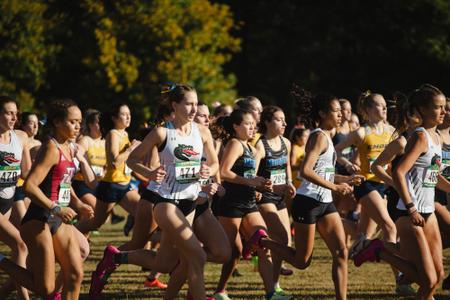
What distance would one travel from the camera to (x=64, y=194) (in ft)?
23.7

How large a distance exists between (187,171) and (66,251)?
1.21 metres

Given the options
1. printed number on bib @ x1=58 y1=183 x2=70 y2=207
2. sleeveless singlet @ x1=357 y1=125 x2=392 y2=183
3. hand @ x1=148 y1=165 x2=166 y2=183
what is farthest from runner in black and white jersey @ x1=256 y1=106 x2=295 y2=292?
printed number on bib @ x1=58 y1=183 x2=70 y2=207

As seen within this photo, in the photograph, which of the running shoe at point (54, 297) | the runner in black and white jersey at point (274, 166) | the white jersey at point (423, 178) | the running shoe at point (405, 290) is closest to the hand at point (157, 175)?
the running shoe at point (54, 297)

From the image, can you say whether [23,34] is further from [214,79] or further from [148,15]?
[214,79]

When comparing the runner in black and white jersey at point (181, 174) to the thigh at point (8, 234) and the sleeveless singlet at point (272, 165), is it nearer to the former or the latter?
the thigh at point (8, 234)

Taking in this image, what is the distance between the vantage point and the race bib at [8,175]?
858 cm

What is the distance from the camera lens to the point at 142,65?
30.6 meters

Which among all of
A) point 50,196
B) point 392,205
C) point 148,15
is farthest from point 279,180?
point 148,15

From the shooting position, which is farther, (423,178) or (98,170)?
Result: (98,170)

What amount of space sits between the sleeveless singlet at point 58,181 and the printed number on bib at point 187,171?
90 centimetres

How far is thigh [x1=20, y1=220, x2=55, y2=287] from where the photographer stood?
7035mm

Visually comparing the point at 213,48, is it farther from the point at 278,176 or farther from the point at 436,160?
the point at 436,160

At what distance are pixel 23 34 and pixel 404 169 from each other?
2453cm

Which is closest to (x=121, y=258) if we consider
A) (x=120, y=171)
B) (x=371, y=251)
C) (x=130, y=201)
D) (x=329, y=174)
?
(x=329, y=174)
